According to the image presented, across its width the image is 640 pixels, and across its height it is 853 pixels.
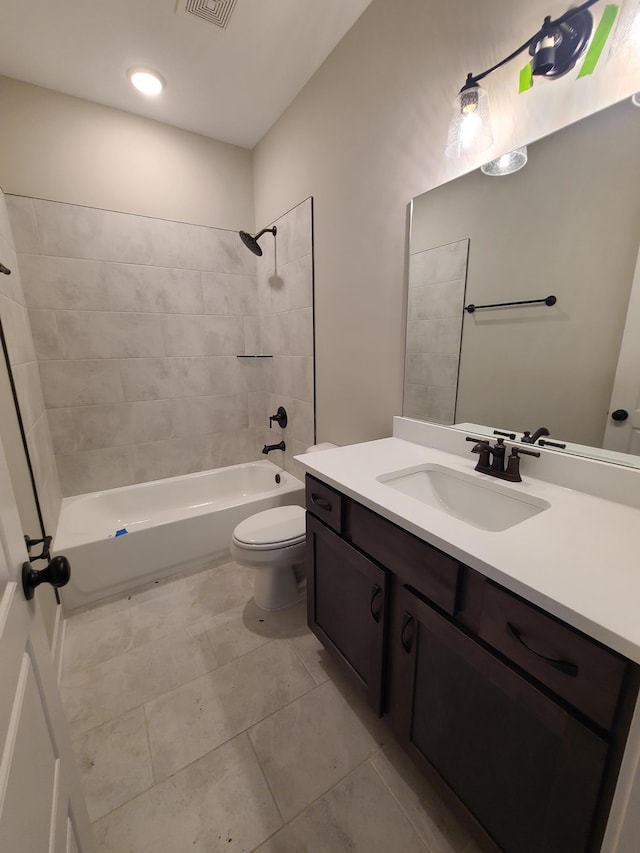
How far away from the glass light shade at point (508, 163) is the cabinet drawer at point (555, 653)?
122 cm

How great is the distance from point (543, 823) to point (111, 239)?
A: 295 centimetres

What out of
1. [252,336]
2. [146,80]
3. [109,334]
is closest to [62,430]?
[109,334]

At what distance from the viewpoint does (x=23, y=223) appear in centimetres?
192

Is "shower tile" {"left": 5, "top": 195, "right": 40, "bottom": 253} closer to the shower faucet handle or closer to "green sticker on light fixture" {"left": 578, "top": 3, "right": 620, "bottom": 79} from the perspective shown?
the shower faucet handle

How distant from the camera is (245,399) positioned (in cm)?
276

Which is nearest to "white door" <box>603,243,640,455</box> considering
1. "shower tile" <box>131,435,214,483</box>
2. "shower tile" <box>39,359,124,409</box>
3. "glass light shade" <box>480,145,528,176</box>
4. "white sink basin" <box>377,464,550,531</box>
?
"white sink basin" <box>377,464,550,531</box>

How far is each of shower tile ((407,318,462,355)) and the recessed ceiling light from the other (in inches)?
72.0

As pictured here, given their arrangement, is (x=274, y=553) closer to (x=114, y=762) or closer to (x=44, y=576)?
(x=114, y=762)

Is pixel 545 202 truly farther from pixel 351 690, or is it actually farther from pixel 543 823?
pixel 351 690

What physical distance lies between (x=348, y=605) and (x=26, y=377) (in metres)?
1.86

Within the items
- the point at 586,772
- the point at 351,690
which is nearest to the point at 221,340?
the point at 351,690

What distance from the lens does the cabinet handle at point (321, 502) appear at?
1.21 metres

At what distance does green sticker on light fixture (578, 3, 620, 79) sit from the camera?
842mm

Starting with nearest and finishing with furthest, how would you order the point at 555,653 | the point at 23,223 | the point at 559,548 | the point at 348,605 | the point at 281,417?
the point at 555,653 < the point at 559,548 < the point at 348,605 < the point at 23,223 < the point at 281,417
